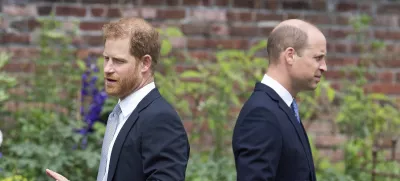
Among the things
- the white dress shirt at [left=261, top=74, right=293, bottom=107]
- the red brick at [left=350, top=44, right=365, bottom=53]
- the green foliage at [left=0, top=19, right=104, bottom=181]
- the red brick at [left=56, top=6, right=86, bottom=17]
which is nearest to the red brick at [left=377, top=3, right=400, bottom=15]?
the red brick at [left=350, top=44, right=365, bottom=53]

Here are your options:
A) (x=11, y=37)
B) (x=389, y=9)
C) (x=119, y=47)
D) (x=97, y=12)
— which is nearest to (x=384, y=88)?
(x=389, y=9)

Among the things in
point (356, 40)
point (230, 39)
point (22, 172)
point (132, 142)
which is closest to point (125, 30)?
point (132, 142)

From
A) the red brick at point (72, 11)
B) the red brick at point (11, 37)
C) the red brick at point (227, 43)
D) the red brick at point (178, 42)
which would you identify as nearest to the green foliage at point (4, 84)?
the red brick at point (11, 37)

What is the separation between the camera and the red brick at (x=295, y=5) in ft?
25.1

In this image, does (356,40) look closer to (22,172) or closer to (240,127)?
(22,172)

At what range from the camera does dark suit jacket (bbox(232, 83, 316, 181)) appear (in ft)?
13.2

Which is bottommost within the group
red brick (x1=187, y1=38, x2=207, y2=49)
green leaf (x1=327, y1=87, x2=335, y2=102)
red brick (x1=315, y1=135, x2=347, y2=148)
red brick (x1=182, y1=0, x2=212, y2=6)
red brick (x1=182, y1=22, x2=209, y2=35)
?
red brick (x1=315, y1=135, x2=347, y2=148)

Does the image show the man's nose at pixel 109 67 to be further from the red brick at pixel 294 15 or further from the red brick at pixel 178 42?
the red brick at pixel 294 15

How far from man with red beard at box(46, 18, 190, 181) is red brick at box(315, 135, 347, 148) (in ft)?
12.9

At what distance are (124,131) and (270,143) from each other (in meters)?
0.69

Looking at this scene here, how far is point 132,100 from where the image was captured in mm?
3902

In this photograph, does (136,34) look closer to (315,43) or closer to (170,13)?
(315,43)

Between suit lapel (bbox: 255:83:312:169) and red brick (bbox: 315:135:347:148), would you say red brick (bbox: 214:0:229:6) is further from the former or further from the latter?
suit lapel (bbox: 255:83:312:169)

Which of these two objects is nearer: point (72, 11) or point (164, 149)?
point (164, 149)
